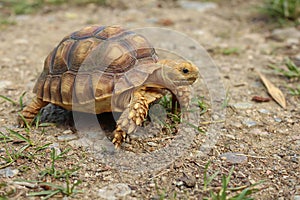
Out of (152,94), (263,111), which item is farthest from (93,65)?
(263,111)

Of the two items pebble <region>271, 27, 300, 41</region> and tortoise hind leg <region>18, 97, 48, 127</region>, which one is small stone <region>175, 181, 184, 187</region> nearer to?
tortoise hind leg <region>18, 97, 48, 127</region>

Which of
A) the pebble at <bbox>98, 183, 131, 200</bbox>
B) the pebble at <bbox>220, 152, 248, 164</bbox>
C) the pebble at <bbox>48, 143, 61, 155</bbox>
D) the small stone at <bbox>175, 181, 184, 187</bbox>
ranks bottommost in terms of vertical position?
the small stone at <bbox>175, 181, 184, 187</bbox>

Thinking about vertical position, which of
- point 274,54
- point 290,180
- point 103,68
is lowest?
point 290,180

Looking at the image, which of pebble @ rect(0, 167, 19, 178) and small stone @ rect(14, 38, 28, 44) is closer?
pebble @ rect(0, 167, 19, 178)

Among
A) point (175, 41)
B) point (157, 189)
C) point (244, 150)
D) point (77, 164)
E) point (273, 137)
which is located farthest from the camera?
point (175, 41)

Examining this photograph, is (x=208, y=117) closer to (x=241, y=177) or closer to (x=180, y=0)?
(x=241, y=177)

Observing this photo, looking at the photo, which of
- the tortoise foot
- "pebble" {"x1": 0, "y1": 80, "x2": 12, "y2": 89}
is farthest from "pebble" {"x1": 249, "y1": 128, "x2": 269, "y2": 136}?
"pebble" {"x1": 0, "y1": 80, "x2": 12, "y2": 89}

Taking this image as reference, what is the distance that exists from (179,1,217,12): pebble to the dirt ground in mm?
125

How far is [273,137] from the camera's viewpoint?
3320 millimetres

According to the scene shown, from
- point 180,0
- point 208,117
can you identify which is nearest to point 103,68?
point 208,117

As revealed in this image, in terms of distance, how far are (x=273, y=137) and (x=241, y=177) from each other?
2.34ft

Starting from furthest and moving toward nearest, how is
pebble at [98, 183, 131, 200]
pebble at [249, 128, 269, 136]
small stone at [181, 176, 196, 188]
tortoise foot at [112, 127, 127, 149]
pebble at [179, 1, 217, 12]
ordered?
pebble at [179, 1, 217, 12], pebble at [249, 128, 269, 136], tortoise foot at [112, 127, 127, 149], small stone at [181, 176, 196, 188], pebble at [98, 183, 131, 200]

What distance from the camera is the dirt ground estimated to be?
270cm

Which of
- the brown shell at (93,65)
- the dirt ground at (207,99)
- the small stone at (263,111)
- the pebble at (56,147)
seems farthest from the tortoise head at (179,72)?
the pebble at (56,147)
